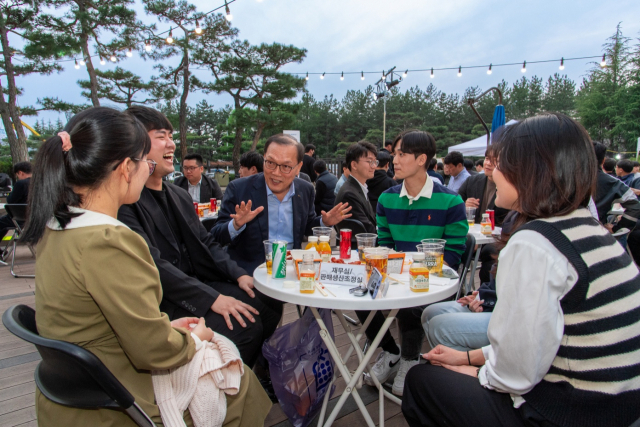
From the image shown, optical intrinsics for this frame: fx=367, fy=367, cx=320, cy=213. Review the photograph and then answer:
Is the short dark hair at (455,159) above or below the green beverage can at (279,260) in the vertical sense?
above

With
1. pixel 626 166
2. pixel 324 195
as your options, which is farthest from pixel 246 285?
pixel 626 166

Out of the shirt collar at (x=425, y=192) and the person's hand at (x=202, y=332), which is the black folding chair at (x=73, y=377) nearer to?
the person's hand at (x=202, y=332)

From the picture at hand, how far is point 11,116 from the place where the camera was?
11.5 meters

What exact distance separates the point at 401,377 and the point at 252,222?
138 centimetres

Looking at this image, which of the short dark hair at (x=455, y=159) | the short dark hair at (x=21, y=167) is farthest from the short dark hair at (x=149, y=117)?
the short dark hair at (x=21, y=167)

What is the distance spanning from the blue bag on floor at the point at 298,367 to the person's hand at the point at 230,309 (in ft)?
0.67

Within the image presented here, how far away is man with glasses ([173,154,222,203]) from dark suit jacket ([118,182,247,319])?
3.10 metres

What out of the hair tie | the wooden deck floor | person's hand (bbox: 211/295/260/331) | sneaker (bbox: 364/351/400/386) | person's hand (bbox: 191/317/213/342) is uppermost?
the hair tie

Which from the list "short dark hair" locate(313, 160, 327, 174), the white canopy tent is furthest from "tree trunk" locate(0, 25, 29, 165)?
the white canopy tent

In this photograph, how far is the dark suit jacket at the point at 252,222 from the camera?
8.30ft

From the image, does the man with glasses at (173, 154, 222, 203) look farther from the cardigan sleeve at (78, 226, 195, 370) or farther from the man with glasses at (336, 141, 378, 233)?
the cardigan sleeve at (78, 226, 195, 370)

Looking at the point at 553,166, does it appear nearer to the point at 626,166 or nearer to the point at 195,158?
the point at 195,158

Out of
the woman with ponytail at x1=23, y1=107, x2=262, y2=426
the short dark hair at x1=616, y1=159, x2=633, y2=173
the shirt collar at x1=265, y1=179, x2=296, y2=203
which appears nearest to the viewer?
the woman with ponytail at x1=23, y1=107, x2=262, y2=426

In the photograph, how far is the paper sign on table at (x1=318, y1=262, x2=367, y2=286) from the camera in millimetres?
1624
